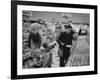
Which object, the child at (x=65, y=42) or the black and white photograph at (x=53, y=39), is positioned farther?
the child at (x=65, y=42)

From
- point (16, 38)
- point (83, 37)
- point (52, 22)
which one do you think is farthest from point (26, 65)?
point (83, 37)

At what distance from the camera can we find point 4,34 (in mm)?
1580

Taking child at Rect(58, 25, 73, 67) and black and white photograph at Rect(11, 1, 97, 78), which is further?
child at Rect(58, 25, 73, 67)

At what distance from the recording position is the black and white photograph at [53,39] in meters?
1.59

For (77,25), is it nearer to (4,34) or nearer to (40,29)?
(40,29)

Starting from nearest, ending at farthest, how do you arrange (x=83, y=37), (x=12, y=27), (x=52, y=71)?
(x=12, y=27) < (x=52, y=71) < (x=83, y=37)

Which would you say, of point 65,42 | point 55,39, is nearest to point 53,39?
point 55,39

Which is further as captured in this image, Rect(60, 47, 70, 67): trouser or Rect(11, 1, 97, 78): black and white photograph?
Rect(60, 47, 70, 67): trouser

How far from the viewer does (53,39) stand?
5.57ft

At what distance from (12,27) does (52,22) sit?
1.27 feet

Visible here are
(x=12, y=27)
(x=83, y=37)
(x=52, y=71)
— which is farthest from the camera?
(x=83, y=37)

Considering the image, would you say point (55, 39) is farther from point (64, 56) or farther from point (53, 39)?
point (64, 56)

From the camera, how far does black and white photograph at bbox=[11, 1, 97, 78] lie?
1.59 metres

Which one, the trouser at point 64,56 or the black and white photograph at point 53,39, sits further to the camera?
the trouser at point 64,56
